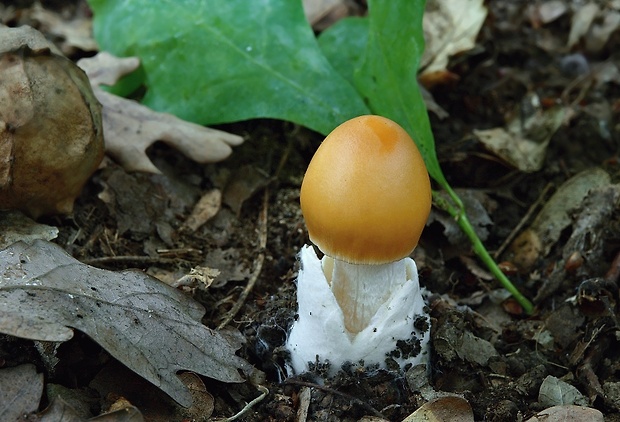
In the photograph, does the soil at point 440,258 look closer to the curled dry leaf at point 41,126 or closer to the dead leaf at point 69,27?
the curled dry leaf at point 41,126

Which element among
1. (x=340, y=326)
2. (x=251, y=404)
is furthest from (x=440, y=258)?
(x=251, y=404)

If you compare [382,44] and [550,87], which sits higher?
[382,44]

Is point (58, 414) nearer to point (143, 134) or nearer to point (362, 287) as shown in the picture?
point (362, 287)

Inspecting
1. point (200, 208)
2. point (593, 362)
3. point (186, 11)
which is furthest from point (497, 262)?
point (186, 11)

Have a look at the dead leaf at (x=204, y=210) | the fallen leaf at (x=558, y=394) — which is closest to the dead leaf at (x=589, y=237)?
the fallen leaf at (x=558, y=394)

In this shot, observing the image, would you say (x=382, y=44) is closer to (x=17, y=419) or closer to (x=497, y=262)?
(x=497, y=262)

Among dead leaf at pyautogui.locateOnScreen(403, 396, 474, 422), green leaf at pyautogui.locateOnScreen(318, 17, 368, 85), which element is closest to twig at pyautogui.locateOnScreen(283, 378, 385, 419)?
dead leaf at pyautogui.locateOnScreen(403, 396, 474, 422)
